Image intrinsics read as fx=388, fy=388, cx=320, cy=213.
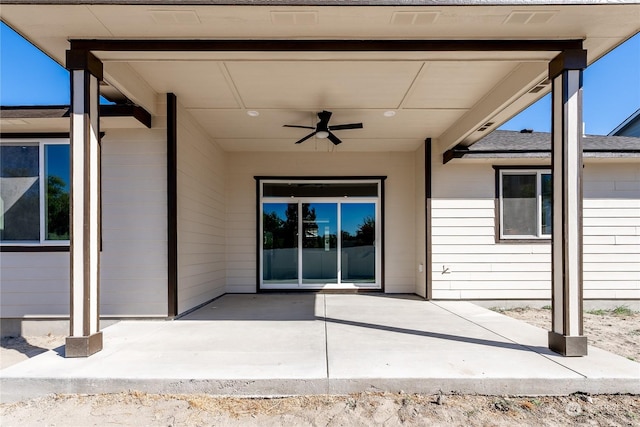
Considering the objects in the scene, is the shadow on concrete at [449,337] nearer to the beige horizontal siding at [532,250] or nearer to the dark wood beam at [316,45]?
the beige horizontal siding at [532,250]

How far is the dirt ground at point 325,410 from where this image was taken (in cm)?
252

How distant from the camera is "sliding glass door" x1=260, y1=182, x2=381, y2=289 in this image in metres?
7.76

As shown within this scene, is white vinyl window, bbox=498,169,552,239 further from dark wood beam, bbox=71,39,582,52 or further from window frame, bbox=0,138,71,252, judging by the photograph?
window frame, bbox=0,138,71,252

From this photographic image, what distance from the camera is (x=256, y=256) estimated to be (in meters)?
7.64

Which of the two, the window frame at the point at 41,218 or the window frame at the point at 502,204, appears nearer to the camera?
the window frame at the point at 41,218

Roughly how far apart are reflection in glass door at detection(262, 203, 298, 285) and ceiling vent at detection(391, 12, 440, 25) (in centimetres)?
500

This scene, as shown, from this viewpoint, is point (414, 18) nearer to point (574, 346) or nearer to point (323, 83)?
point (323, 83)

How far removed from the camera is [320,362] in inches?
125

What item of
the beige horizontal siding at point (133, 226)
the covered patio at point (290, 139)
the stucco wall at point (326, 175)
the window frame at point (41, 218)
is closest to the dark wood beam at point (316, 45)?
the covered patio at point (290, 139)

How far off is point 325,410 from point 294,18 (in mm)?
2944

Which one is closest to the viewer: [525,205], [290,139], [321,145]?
[525,205]

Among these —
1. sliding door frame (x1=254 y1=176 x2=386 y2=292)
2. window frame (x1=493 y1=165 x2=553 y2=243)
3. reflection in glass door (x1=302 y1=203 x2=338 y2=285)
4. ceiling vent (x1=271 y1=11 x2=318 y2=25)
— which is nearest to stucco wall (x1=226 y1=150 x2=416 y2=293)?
sliding door frame (x1=254 y1=176 x2=386 y2=292)

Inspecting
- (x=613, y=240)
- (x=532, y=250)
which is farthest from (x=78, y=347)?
(x=613, y=240)

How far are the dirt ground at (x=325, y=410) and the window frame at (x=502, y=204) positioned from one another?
4135 mm
